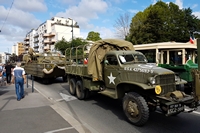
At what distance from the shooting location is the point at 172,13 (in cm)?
3681

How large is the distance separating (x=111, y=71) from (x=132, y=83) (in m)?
1.44

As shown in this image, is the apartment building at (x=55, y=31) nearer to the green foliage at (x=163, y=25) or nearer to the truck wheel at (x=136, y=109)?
the green foliage at (x=163, y=25)

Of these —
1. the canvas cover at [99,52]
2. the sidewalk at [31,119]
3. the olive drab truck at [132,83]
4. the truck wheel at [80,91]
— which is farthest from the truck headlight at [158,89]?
the truck wheel at [80,91]

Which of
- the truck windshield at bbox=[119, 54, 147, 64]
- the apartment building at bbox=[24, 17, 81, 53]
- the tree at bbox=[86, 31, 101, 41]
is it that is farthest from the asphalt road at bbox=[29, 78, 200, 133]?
the apartment building at bbox=[24, 17, 81, 53]

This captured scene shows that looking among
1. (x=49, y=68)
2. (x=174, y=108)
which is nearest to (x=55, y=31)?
(x=49, y=68)

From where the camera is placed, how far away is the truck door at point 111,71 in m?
6.48

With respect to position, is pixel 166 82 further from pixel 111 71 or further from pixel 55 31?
pixel 55 31

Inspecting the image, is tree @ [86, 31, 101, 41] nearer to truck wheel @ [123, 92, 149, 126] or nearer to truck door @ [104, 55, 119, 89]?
truck door @ [104, 55, 119, 89]

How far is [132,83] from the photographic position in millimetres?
5367

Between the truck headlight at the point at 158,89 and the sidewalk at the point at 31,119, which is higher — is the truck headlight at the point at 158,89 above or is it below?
above

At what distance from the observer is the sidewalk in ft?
15.8

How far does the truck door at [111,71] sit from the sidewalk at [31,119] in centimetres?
210

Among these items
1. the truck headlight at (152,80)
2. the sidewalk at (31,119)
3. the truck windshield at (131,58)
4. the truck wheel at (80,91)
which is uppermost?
the truck windshield at (131,58)

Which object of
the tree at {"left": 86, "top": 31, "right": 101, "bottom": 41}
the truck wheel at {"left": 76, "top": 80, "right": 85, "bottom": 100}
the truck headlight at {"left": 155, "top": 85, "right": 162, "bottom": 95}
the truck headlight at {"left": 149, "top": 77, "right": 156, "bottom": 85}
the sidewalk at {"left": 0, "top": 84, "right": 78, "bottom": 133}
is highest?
the tree at {"left": 86, "top": 31, "right": 101, "bottom": 41}
